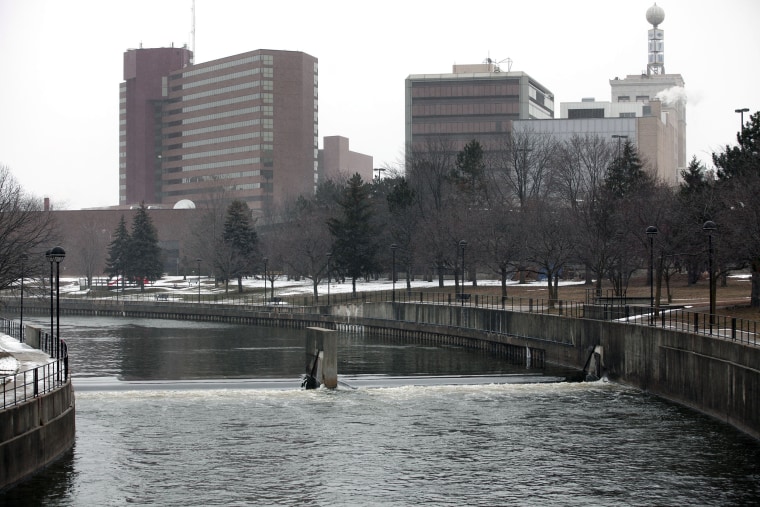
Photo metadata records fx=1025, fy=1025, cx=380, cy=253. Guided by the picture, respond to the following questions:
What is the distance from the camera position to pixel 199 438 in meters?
33.9

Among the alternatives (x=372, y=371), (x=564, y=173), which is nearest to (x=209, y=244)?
(x=564, y=173)

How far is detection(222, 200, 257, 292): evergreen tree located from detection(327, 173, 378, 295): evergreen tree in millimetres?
20292

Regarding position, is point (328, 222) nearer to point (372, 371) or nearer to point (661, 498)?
point (372, 371)

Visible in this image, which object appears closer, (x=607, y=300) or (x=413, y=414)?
(x=413, y=414)

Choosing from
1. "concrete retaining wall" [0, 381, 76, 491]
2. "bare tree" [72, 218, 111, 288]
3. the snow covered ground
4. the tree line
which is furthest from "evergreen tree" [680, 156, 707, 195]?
"bare tree" [72, 218, 111, 288]

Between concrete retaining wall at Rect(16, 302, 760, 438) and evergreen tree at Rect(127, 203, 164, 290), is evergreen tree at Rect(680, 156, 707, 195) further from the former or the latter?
evergreen tree at Rect(127, 203, 164, 290)

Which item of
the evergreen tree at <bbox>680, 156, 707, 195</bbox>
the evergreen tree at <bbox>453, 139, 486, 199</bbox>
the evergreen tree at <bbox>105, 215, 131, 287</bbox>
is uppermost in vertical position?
the evergreen tree at <bbox>453, 139, 486, 199</bbox>

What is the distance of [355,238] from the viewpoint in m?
102

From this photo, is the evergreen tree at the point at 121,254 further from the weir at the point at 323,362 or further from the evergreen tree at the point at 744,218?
the weir at the point at 323,362

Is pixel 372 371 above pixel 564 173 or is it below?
below

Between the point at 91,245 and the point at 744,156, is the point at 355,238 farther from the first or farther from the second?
the point at 91,245

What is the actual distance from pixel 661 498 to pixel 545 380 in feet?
70.5

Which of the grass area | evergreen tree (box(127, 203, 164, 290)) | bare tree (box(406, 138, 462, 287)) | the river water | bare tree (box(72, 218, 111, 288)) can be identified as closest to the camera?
the river water

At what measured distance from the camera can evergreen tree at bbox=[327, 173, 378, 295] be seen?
101 m
